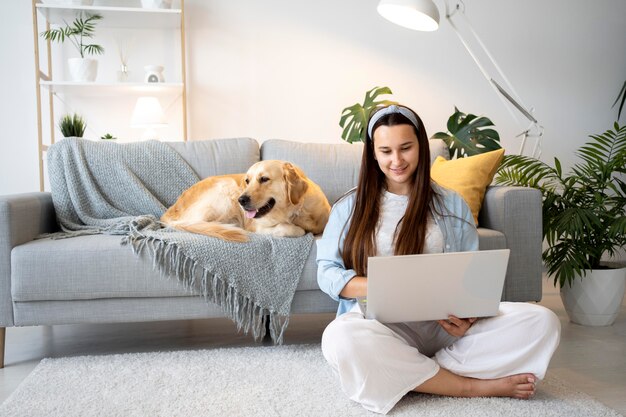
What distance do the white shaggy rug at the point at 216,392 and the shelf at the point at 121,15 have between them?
215 centimetres

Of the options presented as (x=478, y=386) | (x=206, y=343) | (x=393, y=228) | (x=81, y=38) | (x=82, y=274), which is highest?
(x=81, y=38)

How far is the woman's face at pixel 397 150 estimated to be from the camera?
5.23 ft

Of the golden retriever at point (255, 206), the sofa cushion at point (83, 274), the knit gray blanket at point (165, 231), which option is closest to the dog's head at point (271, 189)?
the golden retriever at point (255, 206)

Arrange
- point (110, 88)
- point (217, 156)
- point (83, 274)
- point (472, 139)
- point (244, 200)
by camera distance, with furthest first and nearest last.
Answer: point (110, 88) < point (472, 139) < point (217, 156) < point (244, 200) < point (83, 274)

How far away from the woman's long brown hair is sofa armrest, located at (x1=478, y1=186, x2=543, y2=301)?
0.74 meters

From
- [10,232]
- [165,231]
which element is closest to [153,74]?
[165,231]

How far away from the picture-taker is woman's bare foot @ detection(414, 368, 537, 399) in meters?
1.58

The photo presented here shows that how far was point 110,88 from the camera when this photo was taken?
3566 millimetres

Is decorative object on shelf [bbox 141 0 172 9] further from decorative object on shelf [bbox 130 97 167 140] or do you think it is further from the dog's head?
the dog's head

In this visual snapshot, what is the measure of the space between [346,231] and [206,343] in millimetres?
938

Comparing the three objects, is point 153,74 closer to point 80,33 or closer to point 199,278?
point 80,33

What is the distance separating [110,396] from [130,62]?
2.57 metres

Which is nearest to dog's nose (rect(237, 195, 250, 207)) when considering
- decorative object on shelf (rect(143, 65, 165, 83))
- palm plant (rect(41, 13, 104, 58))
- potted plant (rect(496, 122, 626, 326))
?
potted plant (rect(496, 122, 626, 326))

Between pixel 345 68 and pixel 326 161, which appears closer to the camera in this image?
pixel 326 161
